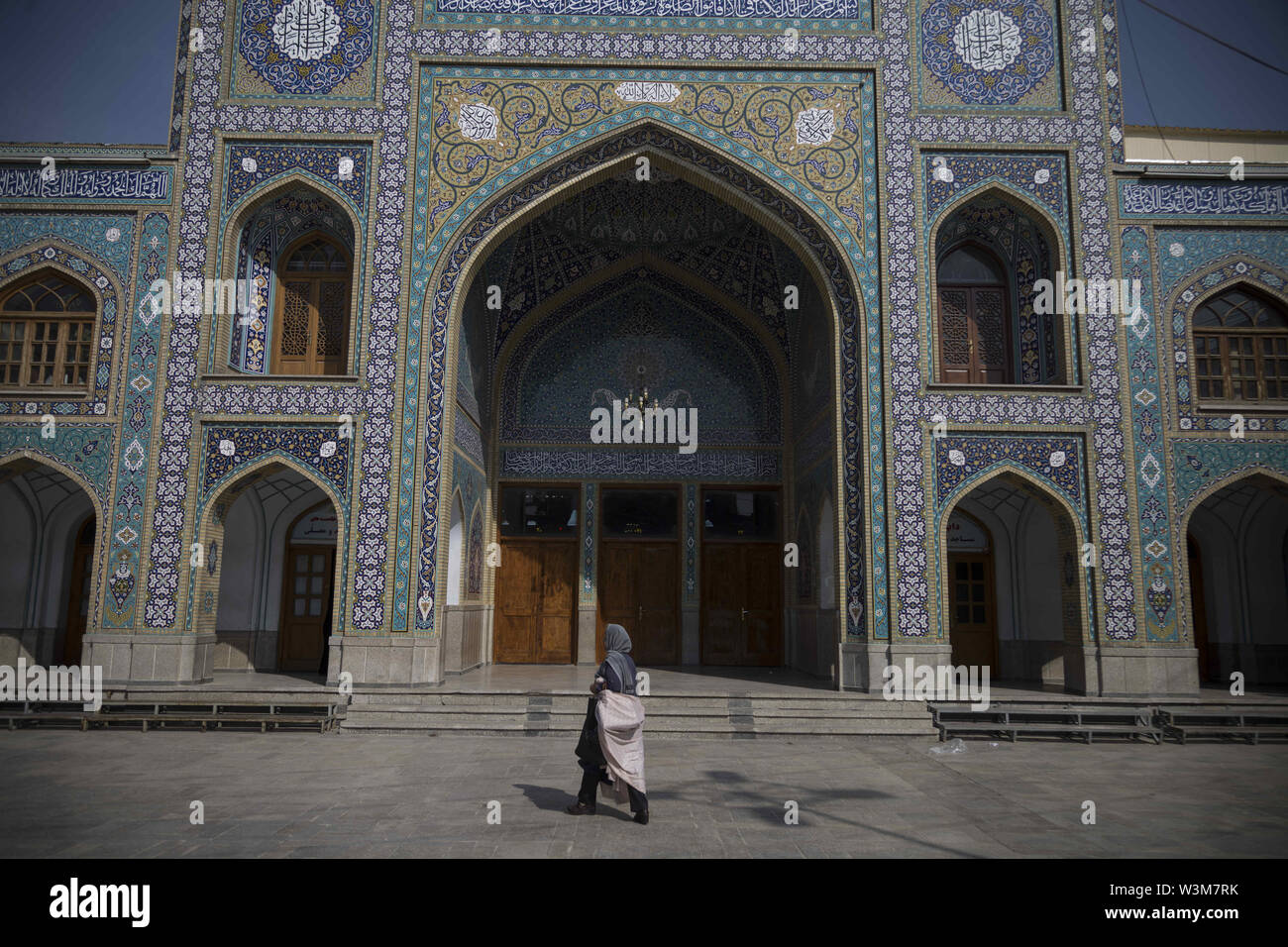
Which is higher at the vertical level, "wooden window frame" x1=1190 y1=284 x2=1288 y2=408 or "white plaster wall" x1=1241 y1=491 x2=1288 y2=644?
A: "wooden window frame" x1=1190 y1=284 x2=1288 y2=408

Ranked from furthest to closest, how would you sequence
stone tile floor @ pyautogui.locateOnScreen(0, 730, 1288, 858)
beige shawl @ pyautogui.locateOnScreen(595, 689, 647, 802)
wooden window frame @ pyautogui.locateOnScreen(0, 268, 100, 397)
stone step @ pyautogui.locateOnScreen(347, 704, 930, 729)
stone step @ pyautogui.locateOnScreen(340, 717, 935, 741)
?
wooden window frame @ pyautogui.locateOnScreen(0, 268, 100, 397), stone step @ pyautogui.locateOnScreen(347, 704, 930, 729), stone step @ pyautogui.locateOnScreen(340, 717, 935, 741), beige shawl @ pyautogui.locateOnScreen(595, 689, 647, 802), stone tile floor @ pyautogui.locateOnScreen(0, 730, 1288, 858)

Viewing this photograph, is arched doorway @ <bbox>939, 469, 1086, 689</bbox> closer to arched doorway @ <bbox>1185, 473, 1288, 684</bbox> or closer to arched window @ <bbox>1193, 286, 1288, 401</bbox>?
arched doorway @ <bbox>1185, 473, 1288, 684</bbox>

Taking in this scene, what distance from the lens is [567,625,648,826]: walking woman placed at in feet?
17.8

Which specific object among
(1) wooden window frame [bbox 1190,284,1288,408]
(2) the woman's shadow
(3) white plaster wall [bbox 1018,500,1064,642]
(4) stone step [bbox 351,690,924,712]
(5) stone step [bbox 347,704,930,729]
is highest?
(1) wooden window frame [bbox 1190,284,1288,408]

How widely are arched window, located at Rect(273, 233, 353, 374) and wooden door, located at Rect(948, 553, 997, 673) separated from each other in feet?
27.8

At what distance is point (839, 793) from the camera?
243 inches

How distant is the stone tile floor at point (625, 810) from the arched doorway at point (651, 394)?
5.17 meters

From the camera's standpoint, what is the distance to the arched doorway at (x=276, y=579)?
12.0 meters

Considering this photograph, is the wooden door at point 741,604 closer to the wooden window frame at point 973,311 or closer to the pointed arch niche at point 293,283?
the wooden window frame at point 973,311

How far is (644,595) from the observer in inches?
541

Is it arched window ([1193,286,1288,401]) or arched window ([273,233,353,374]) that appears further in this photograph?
arched window ([273,233,353,374])

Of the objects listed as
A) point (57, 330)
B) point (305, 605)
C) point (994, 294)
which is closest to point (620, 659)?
point (994, 294)

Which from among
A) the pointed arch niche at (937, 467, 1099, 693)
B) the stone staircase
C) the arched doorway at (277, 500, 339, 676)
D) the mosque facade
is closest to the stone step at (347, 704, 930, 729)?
the stone staircase
